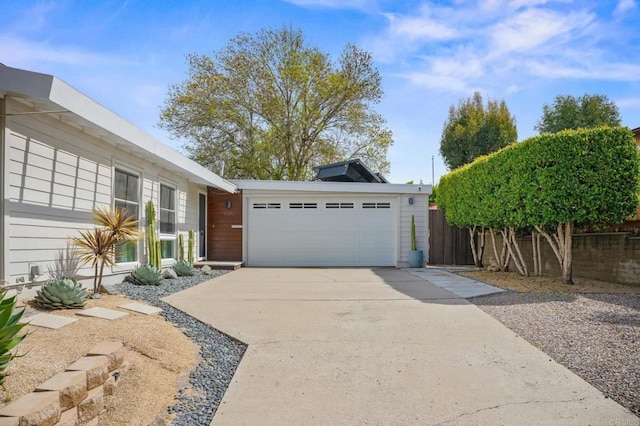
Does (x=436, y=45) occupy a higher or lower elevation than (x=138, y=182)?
higher

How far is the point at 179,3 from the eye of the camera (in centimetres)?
868

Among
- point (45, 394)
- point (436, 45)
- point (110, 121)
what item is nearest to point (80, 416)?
point (45, 394)

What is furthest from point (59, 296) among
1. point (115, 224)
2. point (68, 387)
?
point (68, 387)

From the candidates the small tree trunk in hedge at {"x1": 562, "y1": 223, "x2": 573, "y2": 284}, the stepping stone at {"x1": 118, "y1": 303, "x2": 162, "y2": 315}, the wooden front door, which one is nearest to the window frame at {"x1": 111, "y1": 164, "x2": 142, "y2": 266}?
the stepping stone at {"x1": 118, "y1": 303, "x2": 162, "y2": 315}

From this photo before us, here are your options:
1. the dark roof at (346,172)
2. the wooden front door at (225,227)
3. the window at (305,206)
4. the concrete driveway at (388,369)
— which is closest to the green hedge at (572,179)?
the concrete driveway at (388,369)

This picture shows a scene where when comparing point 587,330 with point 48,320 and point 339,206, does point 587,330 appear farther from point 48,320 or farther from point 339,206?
point 339,206

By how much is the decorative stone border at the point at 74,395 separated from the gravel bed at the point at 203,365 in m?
0.48

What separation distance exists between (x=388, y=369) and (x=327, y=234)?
881cm

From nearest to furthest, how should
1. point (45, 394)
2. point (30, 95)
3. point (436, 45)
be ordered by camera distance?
point (45, 394), point (30, 95), point (436, 45)

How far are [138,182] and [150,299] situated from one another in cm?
296

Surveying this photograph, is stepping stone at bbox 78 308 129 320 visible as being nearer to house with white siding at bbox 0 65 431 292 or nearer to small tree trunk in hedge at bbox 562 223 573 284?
house with white siding at bbox 0 65 431 292

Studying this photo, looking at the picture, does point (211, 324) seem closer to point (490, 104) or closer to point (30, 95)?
point (30, 95)

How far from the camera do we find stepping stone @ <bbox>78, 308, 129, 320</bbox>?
178 inches

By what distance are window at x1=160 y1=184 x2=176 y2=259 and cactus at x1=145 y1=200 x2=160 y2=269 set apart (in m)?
1.03
